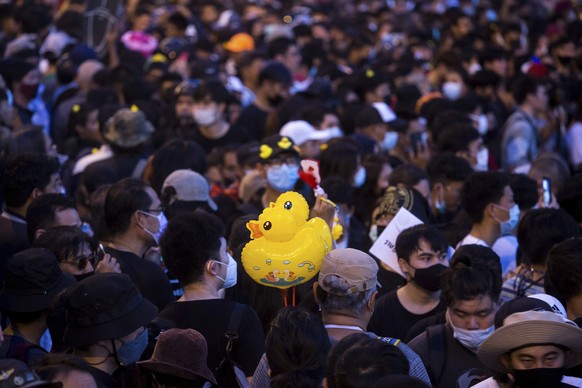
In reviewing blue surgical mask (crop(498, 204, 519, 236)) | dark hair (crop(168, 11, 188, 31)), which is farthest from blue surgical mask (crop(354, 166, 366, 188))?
dark hair (crop(168, 11, 188, 31))

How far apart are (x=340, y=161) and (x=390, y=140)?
2341mm

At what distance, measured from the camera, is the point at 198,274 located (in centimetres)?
531

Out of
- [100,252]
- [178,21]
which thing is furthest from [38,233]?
[178,21]

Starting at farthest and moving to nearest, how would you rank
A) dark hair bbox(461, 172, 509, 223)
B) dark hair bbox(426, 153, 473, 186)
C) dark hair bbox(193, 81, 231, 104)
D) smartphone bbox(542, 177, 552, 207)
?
dark hair bbox(193, 81, 231, 104) → dark hair bbox(426, 153, 473, 186) → smartphone bbox(542, 177, 552, 207) → dark hair bbox(461, 172, 509, 223)

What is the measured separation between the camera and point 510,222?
7270 millimetres

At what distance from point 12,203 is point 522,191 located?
12.2ft

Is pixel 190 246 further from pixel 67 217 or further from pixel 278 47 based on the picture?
pixel 278 47

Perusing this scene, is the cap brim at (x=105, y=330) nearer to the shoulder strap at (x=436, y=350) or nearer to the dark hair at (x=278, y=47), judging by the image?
the shoulder strap at (x=436, y=350)

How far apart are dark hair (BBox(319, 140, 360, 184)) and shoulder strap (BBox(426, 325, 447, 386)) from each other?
3343 mm

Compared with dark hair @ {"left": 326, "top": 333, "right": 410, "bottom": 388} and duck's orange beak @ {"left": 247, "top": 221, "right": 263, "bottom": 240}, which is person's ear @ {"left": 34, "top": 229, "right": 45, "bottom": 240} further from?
dark hair @ {"left": 326, "top": 333, "right": 410, "bottom": 388}

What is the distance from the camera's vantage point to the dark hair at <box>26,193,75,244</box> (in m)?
6.30

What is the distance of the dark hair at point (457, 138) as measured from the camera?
954 cm

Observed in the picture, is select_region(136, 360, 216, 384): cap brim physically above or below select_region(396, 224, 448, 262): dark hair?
above

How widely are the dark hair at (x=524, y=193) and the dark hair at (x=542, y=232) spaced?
4.19 feet
